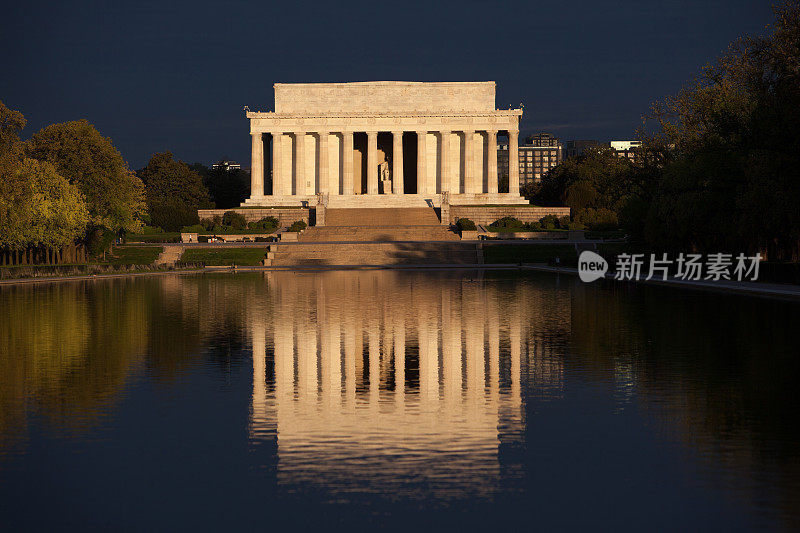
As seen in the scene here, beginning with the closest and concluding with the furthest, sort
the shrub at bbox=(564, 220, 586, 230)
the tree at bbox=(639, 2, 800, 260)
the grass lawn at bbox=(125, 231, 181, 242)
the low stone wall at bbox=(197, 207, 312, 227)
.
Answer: the tree at bbox=(639, 2, 800, 260)
the grass lawn at bbox=(125, 231, 181, 242)
the shrub at bbox=(564, 220, 586, 230)
the low stone wall at bbox=(197, 207, 312, 227)

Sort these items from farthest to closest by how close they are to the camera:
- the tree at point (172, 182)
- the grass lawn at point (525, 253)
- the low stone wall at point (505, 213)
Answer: the tree at point (172, 182) → the low stone wall at point (505, 213) → the grass lawn at point (525, 253)

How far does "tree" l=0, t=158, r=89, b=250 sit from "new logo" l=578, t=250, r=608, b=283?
112 ft

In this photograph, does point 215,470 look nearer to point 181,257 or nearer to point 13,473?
point 13,473

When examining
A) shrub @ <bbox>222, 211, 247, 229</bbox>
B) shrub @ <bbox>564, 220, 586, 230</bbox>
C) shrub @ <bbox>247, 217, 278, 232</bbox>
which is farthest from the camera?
shrub @ <bbox>222, 211, 247, 229</bbox>

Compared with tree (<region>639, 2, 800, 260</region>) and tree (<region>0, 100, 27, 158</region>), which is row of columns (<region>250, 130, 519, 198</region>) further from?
tree (<region>0, 100, 27, 158</region>)

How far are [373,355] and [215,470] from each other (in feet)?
31.0

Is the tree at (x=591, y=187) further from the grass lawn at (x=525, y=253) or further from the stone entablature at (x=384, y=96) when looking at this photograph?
the grass lawn at (x=525, y=253)

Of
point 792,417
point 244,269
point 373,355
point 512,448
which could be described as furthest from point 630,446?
point 244,269

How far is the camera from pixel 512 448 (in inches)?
455

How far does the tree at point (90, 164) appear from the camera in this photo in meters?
69.4

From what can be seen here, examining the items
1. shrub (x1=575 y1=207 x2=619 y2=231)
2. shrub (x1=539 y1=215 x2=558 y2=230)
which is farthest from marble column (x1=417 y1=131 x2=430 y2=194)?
shrub (x1=575 y1=207 x2=619 y2=231)

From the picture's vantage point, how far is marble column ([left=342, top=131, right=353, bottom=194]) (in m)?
113

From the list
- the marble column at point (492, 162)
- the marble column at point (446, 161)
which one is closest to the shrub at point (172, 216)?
the marble column at point (446, 161)

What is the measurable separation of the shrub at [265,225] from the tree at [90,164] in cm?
2333
